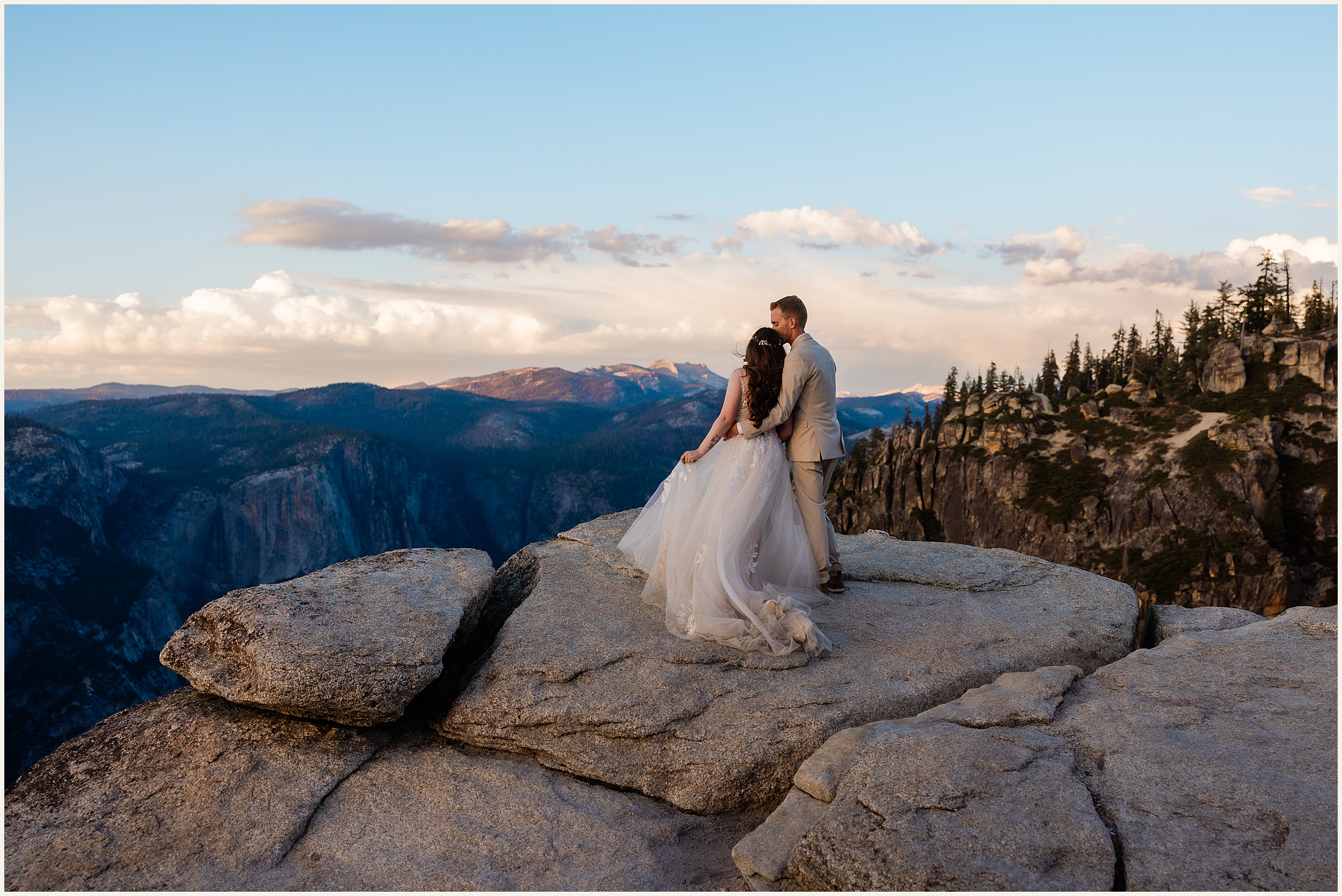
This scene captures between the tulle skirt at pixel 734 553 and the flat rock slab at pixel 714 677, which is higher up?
the tulle skirt at pixel 734 553

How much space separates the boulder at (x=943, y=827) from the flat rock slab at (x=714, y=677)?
3.73 feet

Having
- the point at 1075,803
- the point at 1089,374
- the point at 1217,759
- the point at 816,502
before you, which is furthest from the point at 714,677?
the point at 1089,374

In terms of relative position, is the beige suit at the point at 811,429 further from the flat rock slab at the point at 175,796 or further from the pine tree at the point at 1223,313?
the pine tree at the point at 1223,313

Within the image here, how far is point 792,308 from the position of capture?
34.8 feet

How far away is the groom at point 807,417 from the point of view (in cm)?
1045

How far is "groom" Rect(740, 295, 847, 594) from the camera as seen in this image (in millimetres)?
10453

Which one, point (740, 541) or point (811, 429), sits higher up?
point (811, 429)

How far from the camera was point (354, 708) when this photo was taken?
26.5 feet

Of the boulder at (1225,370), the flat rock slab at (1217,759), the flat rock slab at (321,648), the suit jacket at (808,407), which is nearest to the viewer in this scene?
the flat rock slab at (1217,759)

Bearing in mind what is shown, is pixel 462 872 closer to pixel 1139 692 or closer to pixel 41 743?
pixel 1139 692

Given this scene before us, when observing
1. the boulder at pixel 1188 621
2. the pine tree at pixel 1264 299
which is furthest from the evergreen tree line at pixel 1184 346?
the boulder at pixel 1188 621

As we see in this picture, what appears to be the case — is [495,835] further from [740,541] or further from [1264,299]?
[1264,299]

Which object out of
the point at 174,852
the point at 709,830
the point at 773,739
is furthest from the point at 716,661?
the point at 174,852

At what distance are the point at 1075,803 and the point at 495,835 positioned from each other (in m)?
4.98
